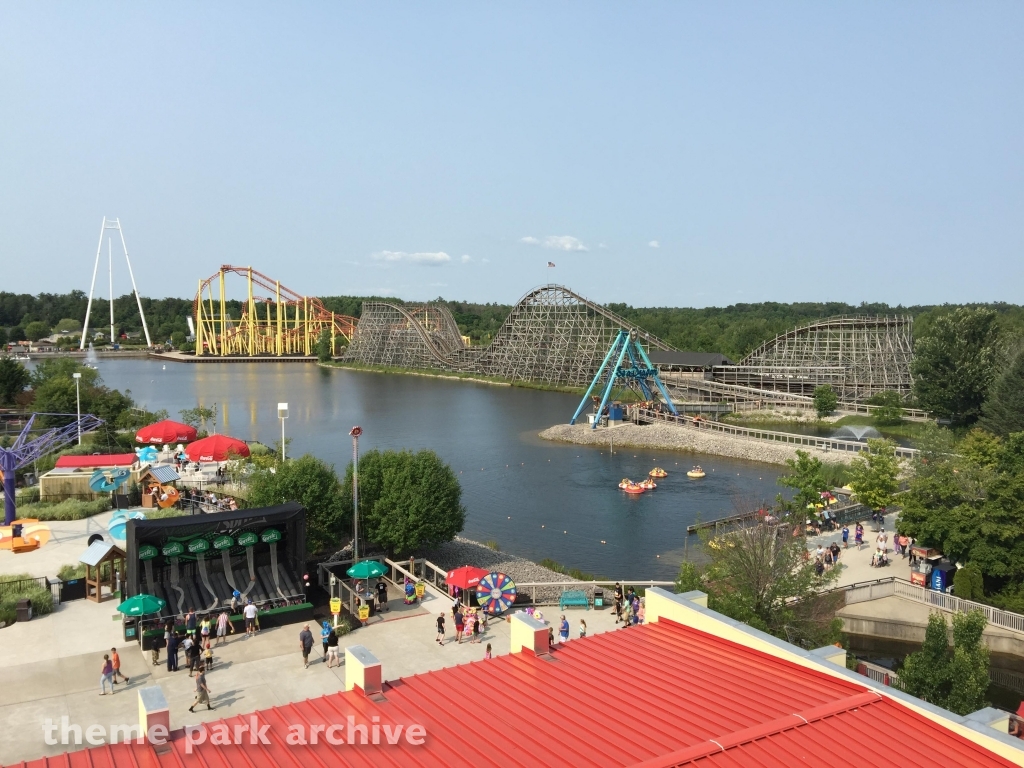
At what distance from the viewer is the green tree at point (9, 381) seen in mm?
48469

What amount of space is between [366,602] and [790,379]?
49794 millimetres

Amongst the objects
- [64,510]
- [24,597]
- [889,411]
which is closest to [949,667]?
[24,597]

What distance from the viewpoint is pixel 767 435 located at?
137 ft

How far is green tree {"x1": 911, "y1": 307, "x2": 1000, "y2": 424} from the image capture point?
133 feet

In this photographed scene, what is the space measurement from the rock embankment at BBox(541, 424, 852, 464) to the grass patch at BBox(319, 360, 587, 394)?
21.9 metres

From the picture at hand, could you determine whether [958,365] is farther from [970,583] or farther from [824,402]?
[970,583]

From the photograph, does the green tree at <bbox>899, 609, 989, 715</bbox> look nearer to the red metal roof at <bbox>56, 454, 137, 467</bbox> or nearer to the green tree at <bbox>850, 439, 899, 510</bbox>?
the green tree at <bbox>850, 439, 899, 510</bbox>

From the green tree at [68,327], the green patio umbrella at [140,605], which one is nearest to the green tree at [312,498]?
the green patio umbrella at [140,605]

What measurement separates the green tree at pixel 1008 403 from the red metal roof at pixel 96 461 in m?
33.8

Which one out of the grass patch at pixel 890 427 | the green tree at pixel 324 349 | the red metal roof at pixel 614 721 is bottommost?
the grass patch at pixel 890 427

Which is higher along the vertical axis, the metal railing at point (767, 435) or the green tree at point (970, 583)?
the metal railing at point (767, 435)

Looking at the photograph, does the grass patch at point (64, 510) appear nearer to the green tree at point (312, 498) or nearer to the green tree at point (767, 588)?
the green tree at point (312, 498)

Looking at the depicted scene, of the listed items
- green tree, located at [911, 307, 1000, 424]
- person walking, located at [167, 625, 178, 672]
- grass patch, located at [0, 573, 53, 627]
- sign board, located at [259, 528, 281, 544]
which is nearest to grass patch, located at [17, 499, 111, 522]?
grass patch, located at [0, 573, 53, 627]

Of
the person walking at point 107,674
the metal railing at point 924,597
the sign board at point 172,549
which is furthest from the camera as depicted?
the metal railing at point 924,597
